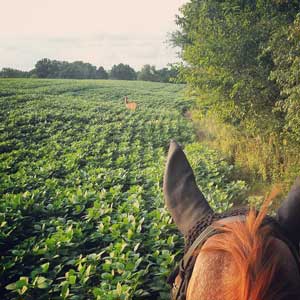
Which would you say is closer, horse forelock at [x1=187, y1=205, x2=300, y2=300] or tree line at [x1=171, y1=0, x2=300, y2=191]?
horse forelock at [x1=187, y1=205, x2=300, y2=300]

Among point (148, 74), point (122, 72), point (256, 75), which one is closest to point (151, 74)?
point (148, 74)

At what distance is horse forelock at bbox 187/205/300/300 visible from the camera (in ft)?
2.64

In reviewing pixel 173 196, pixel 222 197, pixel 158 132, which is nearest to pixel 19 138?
pixel 158 132

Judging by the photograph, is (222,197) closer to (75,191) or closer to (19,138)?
(75,191)

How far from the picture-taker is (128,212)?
15.2 ft

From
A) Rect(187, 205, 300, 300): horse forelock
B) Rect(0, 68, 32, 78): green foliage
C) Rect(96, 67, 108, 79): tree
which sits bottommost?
Rect(187, 205, 300, 300): horse forelock

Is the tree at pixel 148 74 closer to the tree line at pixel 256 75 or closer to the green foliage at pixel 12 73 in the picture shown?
the green foliage at pixel 12 73

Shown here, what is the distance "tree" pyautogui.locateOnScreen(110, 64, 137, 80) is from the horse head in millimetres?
80166

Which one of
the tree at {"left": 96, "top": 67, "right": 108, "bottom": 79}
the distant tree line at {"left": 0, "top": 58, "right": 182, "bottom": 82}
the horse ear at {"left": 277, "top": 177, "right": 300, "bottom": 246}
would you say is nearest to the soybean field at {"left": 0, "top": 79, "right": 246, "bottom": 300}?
the horse ear at {"left": 277, "top": 177, "right": 300, "bottom": 246}

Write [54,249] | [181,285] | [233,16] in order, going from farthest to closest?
[233,16] → [54,249] → [181,285]

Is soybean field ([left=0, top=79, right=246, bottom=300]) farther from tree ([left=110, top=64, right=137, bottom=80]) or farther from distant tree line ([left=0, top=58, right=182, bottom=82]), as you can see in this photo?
tree ([left=110, top=64, right=137, bottom=80])

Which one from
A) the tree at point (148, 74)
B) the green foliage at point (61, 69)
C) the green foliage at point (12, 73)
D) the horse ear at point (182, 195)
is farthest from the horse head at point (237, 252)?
the tree at point (148, 74)

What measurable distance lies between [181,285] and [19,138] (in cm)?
1305

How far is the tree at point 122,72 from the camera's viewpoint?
7925 centimetres
